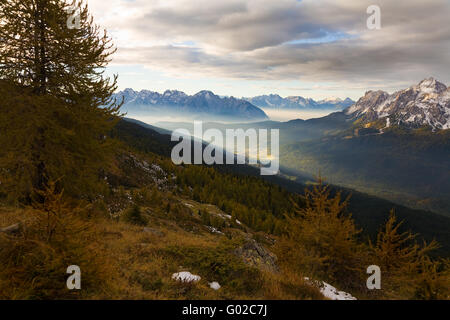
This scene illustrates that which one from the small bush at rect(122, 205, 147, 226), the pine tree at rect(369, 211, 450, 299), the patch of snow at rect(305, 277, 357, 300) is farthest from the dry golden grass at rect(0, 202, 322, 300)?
the small bush at rect(122, 205, 147, 226)

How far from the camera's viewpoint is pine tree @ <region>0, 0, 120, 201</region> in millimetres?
11906

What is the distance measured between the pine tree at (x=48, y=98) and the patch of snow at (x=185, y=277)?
25.4 feet

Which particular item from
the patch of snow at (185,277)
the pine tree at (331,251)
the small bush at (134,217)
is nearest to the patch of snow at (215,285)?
the patch of snow at (185,277)

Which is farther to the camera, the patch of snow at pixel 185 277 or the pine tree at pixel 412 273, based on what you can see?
the pine tree at pixel 412 273

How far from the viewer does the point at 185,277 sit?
8055 mm

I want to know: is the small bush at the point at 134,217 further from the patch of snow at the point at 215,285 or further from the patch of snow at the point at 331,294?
the patch of snow at the point at 331,294

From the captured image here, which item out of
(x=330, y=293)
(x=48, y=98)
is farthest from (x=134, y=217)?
(x=330, y=293)

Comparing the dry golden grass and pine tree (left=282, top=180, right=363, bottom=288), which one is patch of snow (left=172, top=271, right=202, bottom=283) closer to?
the dry golden grass

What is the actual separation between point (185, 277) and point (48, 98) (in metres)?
11.4

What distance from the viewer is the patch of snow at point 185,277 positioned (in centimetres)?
786

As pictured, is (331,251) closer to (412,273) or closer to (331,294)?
(331,294)

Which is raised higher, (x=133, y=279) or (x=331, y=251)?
(x=133, y=279)
